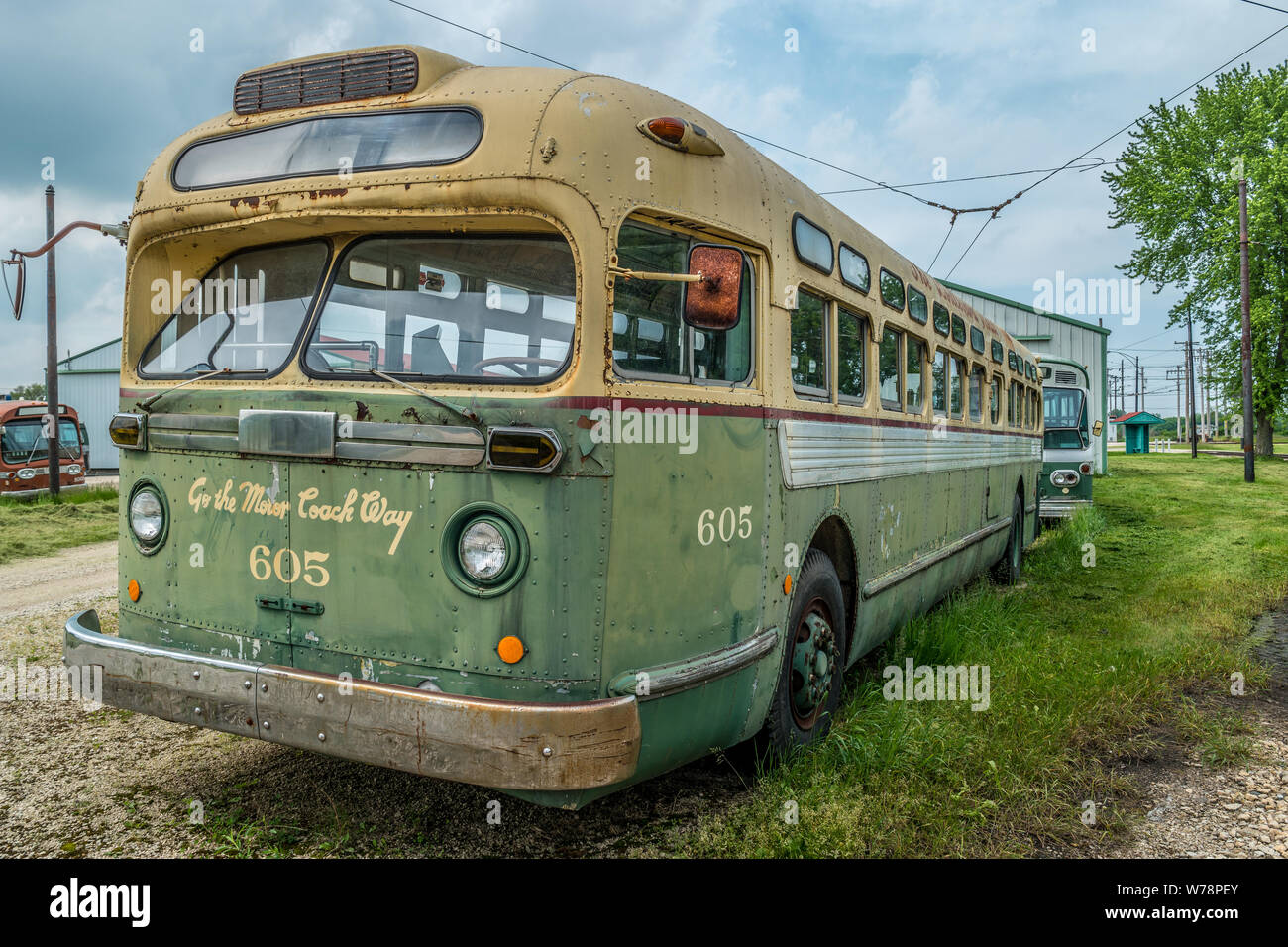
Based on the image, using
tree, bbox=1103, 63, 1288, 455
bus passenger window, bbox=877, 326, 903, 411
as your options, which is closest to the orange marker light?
bus passenger window, bbox=877, 326, 903, 411

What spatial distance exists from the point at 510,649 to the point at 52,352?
823 inches

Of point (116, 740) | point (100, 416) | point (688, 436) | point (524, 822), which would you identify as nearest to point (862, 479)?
point (688, 436)

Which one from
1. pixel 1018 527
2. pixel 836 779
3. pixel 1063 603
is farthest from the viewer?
pixel 1018 527

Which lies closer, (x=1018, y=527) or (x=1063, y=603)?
(x=1063, y=603)

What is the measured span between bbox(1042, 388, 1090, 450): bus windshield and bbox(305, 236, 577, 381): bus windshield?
45.1 ft

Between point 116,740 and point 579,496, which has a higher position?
point 579,496

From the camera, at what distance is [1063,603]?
8.34 m

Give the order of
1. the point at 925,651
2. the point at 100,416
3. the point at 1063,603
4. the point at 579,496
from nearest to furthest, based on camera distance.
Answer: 1. the point at 579,496
2. the point at 925,651
3. the point at 1063,603
4. the point at 100,416

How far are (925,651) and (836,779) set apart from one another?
228 cm

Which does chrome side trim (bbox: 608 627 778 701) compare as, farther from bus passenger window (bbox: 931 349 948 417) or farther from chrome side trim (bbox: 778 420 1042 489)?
bus passenger window (bbox: 931 349 948 417)

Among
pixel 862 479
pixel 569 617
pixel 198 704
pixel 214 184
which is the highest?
pixel 214 184

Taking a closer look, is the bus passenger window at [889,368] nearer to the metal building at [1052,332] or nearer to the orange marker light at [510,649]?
the orange marker light at [510,649]

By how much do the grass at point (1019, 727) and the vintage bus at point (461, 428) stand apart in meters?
0.41

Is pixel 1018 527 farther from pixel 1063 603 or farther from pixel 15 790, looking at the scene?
pixel 15 790
